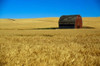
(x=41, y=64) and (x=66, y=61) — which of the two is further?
(x=66, y=61)

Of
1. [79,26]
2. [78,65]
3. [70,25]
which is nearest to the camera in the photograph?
[78,65]

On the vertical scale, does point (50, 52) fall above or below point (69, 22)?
below

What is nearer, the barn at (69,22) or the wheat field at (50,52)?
the wheat field at (50,52)

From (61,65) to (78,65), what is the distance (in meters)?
0.41

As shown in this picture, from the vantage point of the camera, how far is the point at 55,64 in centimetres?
343

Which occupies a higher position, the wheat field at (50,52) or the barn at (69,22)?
the barn at (69,22)

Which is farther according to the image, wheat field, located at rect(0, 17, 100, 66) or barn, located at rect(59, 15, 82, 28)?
barn, located at rect(59, 15, 82, 28)

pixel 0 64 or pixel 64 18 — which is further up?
pixel 64 18

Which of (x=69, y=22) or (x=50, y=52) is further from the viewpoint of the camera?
(x=69, y=22)

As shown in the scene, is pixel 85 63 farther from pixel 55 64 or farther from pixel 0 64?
pixel 0 64

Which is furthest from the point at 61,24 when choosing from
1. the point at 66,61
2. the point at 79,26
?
the point at 66,61

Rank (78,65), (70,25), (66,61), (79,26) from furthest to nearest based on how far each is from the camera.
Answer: (79,26) → (70,25) → (66,61) → (78,65)

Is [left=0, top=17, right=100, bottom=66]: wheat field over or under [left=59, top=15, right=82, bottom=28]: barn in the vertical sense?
under

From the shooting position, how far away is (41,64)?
344 cm
